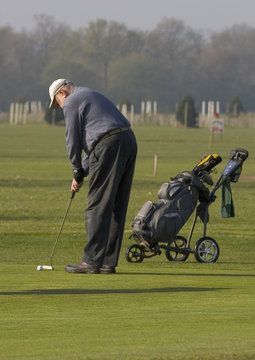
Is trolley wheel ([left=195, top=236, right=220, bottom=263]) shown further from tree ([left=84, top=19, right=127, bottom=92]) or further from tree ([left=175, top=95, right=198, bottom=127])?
tree ([left=84, top=19, right=127, bottom=92])

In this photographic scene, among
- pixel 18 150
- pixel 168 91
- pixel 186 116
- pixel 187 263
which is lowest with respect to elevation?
pixel 168 91

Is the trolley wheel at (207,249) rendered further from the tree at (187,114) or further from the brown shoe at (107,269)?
the tree at (187,114)

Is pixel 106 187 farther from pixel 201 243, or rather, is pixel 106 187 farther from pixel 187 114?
pixel 187 114

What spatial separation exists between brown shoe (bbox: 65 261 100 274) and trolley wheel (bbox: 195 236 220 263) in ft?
7.92

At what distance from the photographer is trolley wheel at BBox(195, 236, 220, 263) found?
1231 cm

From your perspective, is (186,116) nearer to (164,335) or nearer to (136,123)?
(136,123)

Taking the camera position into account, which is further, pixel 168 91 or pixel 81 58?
pixel 81 58

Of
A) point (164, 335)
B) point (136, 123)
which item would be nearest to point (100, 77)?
point (136, 123)

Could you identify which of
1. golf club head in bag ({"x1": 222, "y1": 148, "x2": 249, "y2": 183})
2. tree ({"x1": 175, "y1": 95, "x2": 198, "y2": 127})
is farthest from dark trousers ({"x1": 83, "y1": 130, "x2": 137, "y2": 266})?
tree ({"x1": 175, "y1": 95, "x2": 198, "y2": 127})

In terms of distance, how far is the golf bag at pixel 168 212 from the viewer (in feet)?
39.1

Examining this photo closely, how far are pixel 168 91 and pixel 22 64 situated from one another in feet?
88.0

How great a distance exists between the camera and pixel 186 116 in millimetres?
94250

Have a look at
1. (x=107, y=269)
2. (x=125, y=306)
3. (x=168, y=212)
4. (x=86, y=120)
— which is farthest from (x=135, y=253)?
(x=125, y=306)

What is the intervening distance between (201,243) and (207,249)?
95mm
